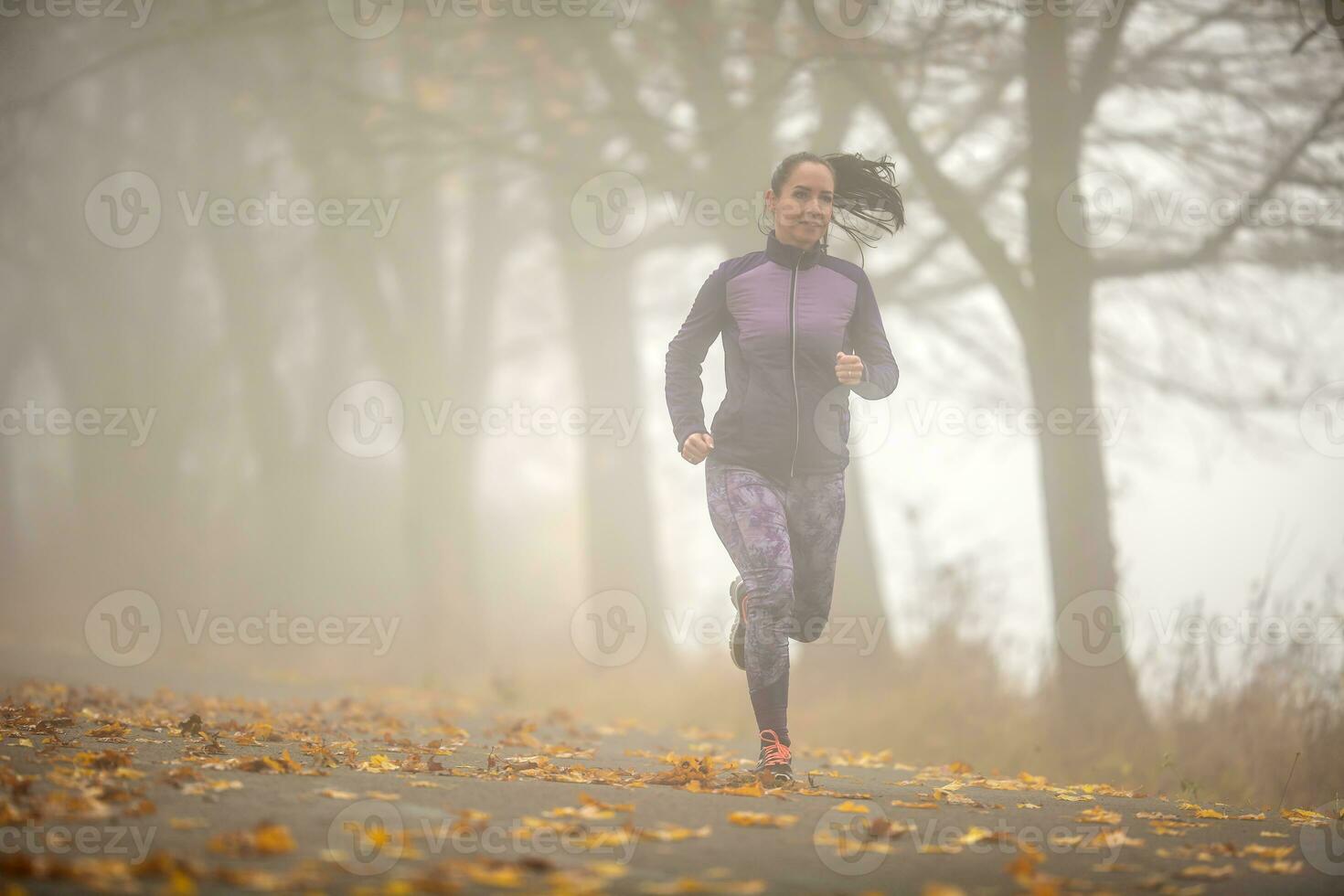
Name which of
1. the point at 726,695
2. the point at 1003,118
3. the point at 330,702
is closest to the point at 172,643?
the point at 330,702

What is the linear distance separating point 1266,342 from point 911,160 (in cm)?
425

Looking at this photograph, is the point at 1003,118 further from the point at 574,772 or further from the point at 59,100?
Result: the point at 59,100

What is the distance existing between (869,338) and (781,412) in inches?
27.1

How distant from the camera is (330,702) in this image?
11.7m
